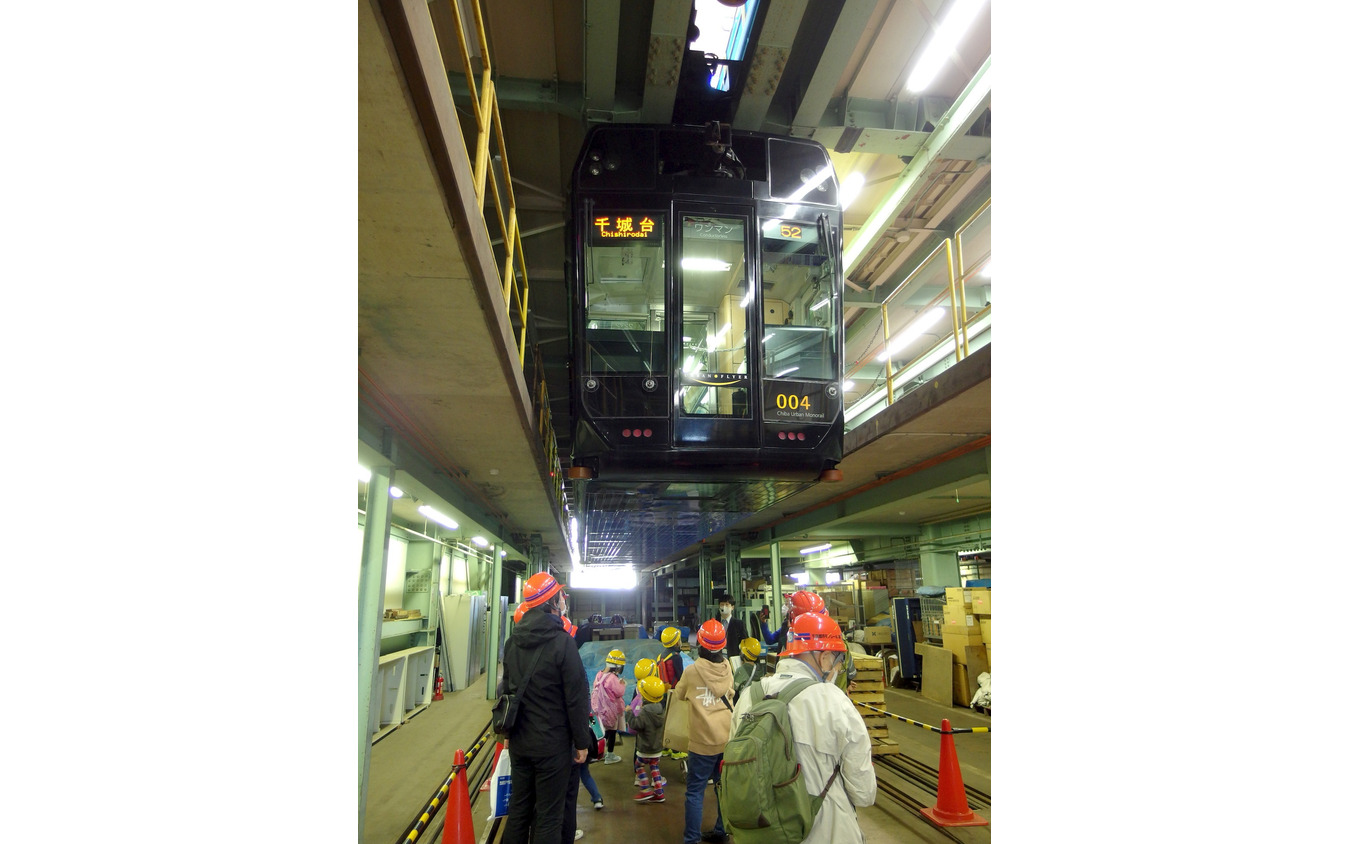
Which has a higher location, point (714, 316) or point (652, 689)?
point (714, 316)

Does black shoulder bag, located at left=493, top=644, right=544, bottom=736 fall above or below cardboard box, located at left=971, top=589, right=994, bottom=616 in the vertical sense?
above

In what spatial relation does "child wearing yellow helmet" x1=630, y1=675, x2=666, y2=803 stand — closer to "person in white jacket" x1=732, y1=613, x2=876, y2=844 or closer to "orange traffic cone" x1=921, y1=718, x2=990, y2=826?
"orange traffic cone" x1=921, y1=718, x2=990, y2=826

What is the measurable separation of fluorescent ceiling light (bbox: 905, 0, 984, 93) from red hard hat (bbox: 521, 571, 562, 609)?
515 cm

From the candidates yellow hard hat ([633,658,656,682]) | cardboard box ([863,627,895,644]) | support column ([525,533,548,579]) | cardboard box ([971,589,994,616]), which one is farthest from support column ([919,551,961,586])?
yellow hard hat ([633,658,656,682])

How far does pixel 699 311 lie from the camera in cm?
709

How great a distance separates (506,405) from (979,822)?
18.0ft

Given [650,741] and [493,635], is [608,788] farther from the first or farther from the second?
[493,635]

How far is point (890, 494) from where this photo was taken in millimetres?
9281

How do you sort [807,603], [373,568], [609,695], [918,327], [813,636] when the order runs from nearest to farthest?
[813,636], [807,603], [373,568], [609,695], [918,327]

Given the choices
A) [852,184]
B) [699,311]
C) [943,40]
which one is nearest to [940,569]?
[852,184]

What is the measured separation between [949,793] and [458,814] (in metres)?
4.25

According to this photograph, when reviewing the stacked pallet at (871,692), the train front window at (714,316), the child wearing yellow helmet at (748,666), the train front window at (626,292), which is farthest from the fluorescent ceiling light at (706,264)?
the stacked pallet at (871,692)

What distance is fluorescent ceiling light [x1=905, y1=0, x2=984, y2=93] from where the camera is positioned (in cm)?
568

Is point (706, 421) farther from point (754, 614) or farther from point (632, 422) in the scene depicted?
point (754, 614)
